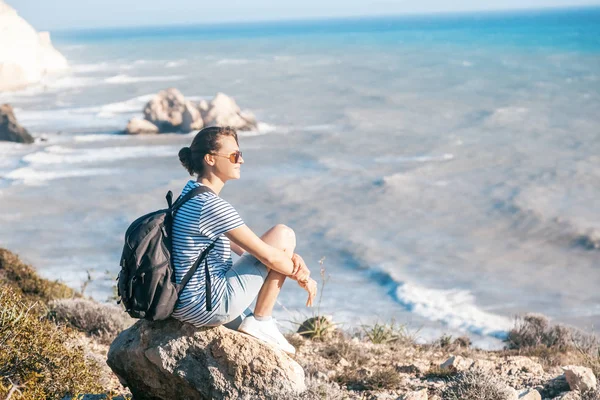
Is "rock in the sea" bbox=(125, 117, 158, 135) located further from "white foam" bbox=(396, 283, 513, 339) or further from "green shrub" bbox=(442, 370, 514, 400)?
"green shrub" bbox=(442, 370, 514, 400)

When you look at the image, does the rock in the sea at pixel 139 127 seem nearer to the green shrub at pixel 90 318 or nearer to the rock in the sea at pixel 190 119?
the rock in the sea at pixel 190 119

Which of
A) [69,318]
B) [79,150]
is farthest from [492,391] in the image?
[79,150]

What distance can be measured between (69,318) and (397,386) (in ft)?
10.9

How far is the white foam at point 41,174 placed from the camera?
73.8 feet

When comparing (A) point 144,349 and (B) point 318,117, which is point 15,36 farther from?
(A) point 144,349

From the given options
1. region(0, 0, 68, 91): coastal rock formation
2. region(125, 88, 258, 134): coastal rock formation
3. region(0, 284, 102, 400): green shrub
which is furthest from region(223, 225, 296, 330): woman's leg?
region(0, 0, 68, 91): coastal rock formation

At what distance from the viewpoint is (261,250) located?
4293mm

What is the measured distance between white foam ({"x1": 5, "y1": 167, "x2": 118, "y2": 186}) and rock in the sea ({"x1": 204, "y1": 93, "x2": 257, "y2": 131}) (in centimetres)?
915

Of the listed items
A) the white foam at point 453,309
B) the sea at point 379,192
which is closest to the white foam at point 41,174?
the sea at point 379,192

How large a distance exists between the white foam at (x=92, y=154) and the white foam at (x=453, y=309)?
614 inches

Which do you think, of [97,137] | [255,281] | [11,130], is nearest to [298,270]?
[255,281]

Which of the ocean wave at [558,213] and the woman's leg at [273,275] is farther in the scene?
the ocean wave at [558,213]

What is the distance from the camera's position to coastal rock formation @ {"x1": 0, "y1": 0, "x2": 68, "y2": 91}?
1982 inches

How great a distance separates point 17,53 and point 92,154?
29.5 m
